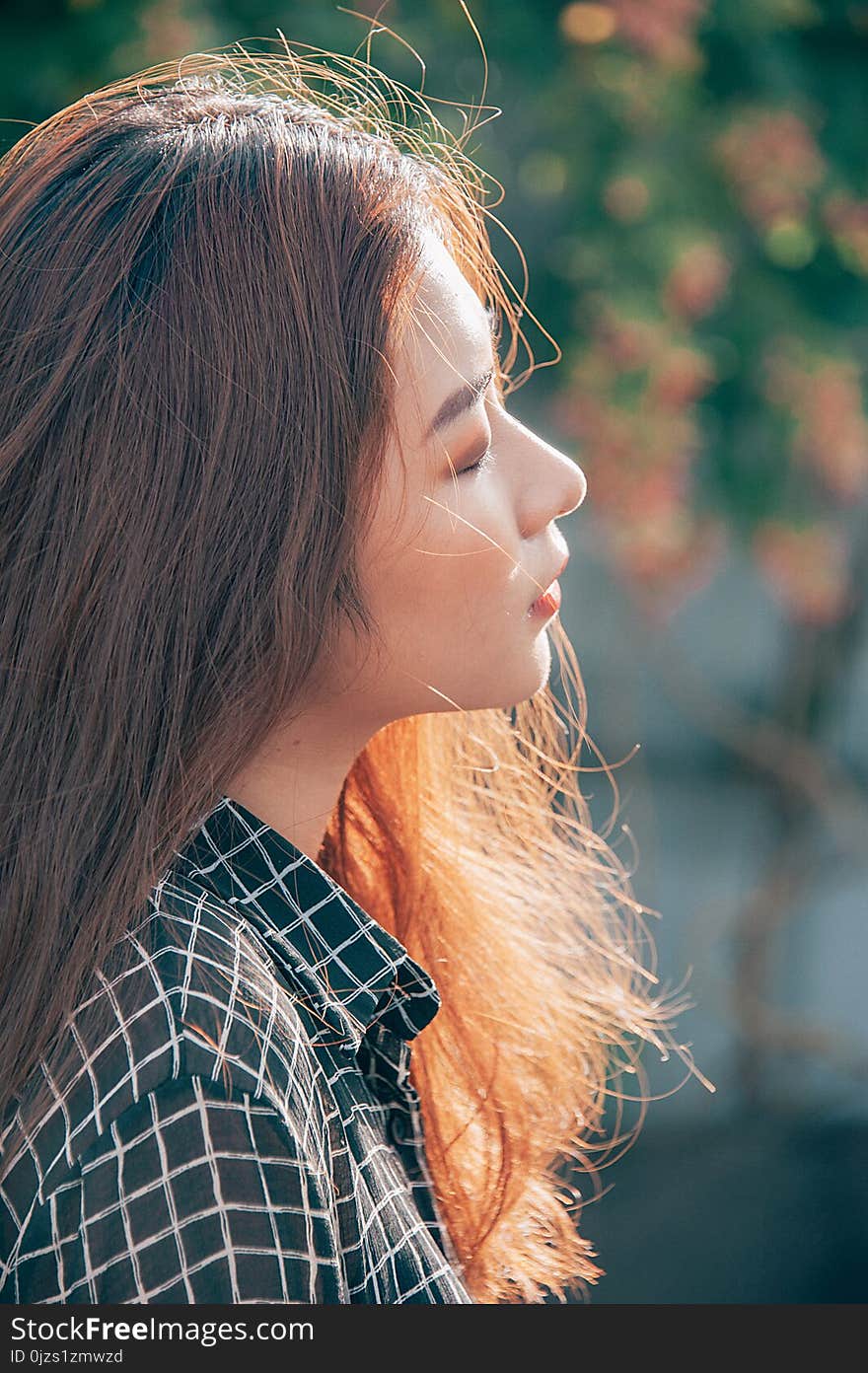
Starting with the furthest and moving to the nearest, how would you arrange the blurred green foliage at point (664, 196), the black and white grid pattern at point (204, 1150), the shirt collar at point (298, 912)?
1. the blurred green foliage at point (664, 196)
2. the shirt collar at point (298, 912)
3. the black and white grid pattern at point (204, 1150)

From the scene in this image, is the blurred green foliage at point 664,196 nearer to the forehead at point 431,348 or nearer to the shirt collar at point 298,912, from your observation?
the forehead at point 431,348

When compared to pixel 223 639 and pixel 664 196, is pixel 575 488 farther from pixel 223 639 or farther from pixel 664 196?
pixel 664 196

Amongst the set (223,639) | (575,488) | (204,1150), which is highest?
(575,488)

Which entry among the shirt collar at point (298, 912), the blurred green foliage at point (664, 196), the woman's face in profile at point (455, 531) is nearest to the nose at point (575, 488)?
the woman's face in profile at point (455, 531)

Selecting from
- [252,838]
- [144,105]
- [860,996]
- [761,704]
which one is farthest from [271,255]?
[860,996]

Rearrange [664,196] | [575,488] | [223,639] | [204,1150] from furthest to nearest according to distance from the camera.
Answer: [664,196] → [575,488] → [223,639] → [204,1150]

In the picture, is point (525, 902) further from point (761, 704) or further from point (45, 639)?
point (761, 704)

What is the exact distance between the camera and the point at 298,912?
0.87 m

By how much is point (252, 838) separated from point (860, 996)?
9.60 ft

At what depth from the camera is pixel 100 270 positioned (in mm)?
805

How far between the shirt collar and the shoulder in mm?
65

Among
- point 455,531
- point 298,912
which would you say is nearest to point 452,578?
point 455,531

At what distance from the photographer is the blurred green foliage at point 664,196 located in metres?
1.82

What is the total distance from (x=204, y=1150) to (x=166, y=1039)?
0.21 feet
